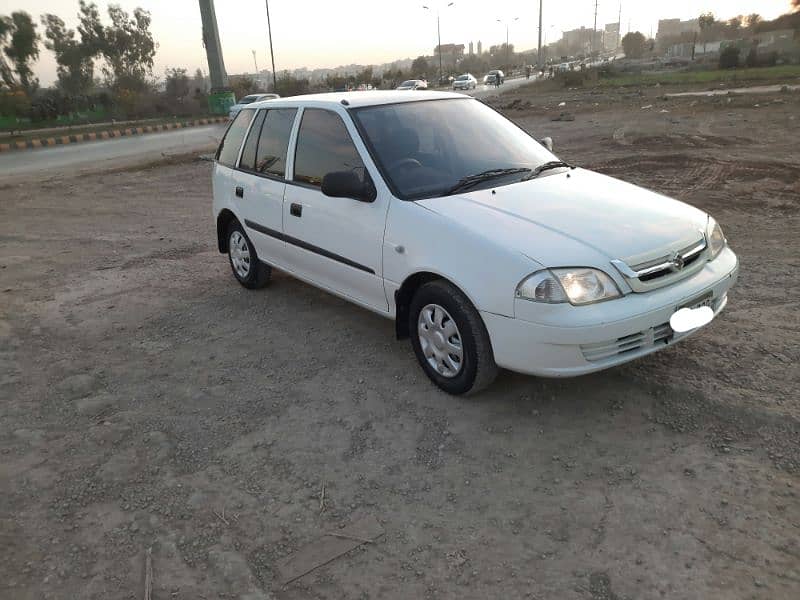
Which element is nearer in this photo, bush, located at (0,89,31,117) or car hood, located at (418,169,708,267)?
car hood, located at (418,169,708,267)

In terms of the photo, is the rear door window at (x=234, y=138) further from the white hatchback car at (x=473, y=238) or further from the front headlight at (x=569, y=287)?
the front headlight at (x=569, y=287)

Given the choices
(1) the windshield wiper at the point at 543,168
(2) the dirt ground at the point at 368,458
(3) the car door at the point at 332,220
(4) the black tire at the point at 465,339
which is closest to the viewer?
(2) the dirt ground at the point at 368,458

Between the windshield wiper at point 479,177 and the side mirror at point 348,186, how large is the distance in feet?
1.68

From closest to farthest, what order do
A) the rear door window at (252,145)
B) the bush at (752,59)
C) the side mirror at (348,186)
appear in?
the side mirror at (348,186)
the rear door window at (252,145)
the bush at (752,59)

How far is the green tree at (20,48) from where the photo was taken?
3906 cm

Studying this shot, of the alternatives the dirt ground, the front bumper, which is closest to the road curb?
the dirt ground

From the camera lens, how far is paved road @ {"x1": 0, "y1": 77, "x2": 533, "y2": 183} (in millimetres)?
16781

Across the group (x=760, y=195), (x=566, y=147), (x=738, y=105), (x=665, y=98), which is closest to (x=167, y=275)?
(x=760, y=195)

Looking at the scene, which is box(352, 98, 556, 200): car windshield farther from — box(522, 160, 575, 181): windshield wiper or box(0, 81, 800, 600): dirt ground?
box(0, 81, 800, 600): dirt ground

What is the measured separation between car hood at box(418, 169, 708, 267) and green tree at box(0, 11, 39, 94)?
43503 millimetres

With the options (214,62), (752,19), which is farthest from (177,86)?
(752,19)

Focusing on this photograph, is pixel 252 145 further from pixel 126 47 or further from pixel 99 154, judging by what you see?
pixel 126 47

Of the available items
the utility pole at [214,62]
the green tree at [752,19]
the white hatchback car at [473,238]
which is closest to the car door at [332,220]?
the white hatchback car at [473,238]

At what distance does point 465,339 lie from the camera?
3627 mm
